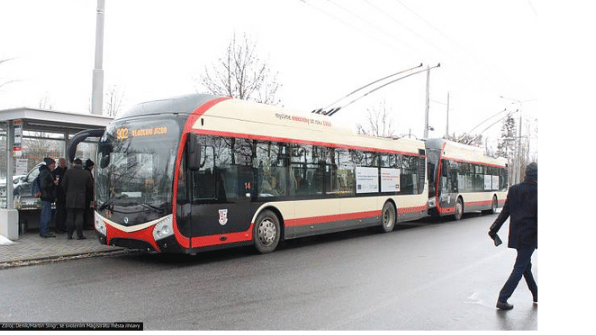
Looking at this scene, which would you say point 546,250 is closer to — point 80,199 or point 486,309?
point 486,309

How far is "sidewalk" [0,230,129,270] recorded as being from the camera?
964cm

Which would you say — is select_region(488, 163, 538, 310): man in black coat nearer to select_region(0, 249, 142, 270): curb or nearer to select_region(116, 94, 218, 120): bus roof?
select_region(116, 94, 218, 120): bus roof

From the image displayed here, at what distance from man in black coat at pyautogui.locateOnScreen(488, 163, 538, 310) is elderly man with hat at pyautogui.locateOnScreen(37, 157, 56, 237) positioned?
1009 cm

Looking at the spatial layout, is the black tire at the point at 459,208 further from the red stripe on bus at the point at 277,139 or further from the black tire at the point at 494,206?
the red stripe on bus at the point at 277,139

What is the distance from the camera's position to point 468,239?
14.1 metres

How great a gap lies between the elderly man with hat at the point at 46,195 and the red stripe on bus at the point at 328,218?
5.58 m

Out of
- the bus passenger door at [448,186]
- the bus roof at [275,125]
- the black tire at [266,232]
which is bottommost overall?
the black tire at [266,232]

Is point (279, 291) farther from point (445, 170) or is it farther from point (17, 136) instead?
point (445, 170)

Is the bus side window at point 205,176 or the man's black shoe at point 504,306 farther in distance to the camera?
the bus side window at point 205,176

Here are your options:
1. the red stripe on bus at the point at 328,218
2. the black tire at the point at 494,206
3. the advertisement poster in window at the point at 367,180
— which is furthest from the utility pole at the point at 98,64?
the black tire at the point at 494,206

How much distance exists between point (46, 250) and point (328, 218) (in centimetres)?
633

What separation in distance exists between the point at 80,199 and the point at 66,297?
5513 mm

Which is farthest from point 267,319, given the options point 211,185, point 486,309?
point 211,185

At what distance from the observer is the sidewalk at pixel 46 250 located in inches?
380
